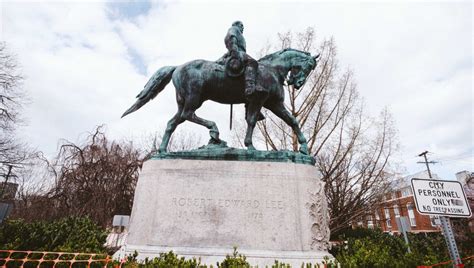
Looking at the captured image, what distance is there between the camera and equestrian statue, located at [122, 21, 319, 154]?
6.71 meters

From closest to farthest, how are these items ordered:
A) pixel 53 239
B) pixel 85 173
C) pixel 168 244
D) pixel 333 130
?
pixel 168 244 < pixel 53 239 < pixel 333 130 < pixel 85 173

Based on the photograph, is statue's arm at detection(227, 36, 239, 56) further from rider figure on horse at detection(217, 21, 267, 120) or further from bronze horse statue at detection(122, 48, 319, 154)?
bronze horse statue at detection(122, 48, 319, 154)

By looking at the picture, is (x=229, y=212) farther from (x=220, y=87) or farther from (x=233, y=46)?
(x=233, y=46)

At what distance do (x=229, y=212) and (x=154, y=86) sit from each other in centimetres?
365

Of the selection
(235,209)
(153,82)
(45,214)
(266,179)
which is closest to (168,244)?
(235,209)

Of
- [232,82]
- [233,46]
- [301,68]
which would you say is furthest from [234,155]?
[301,68]

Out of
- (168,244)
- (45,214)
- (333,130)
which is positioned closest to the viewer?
(168,244)

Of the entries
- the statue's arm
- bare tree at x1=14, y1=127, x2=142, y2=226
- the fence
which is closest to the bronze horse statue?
the statue's arm

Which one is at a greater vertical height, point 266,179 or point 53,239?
point 266,179

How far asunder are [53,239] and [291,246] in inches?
217

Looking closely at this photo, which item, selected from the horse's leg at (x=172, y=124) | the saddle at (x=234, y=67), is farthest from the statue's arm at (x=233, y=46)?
the horse's leg at (x=172, y=124)

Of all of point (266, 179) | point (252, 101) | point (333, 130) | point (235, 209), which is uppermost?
point (333, 130)

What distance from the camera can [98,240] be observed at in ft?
22.3

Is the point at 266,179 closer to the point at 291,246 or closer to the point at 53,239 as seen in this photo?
the point at 291,246
